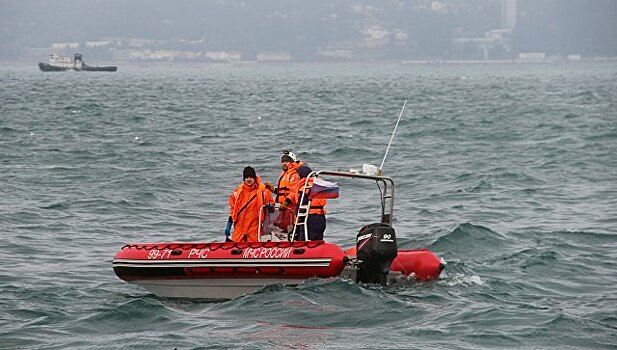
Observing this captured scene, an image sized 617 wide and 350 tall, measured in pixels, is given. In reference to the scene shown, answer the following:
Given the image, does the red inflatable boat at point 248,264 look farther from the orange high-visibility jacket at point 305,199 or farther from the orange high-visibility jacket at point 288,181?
the orange high-visibility jacket at point 288,181

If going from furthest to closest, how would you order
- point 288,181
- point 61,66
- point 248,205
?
point 61,66 → point 288,181 → point 248,205

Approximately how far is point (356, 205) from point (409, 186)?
377cm

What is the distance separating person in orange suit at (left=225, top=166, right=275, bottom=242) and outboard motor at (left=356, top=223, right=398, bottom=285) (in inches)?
51.6

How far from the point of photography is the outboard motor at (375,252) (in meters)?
13.8

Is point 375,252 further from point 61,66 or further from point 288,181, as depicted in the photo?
point 61,66

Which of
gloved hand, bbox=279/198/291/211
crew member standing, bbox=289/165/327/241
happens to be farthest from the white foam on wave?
gloved hand, bbox=279/198/291/211

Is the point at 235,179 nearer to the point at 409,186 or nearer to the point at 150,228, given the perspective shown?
the point at 409,186

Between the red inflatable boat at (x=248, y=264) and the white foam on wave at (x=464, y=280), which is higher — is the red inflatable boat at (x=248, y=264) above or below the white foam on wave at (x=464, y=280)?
above

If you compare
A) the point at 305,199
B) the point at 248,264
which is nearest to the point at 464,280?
the point at 305,199

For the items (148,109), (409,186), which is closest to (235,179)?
(409,186)

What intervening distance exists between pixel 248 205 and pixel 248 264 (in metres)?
1.07

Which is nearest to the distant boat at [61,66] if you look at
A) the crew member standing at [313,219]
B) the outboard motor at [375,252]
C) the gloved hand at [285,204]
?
the gloved hand at [285,204]

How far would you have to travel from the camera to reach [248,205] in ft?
48.0

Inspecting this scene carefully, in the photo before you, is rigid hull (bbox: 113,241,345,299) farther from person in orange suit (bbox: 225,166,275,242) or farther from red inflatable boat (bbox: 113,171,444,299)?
person in orange suit (bbox: 225,166,275,242)
